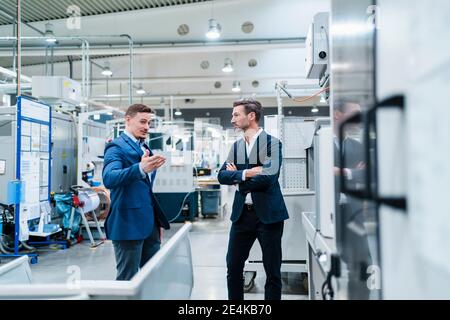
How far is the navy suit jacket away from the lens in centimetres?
209

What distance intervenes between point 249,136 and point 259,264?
140cm

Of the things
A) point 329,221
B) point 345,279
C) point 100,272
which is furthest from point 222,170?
point 100,272

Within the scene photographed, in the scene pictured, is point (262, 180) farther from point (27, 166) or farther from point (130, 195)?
point (27, 166)

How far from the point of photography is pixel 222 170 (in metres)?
2.27

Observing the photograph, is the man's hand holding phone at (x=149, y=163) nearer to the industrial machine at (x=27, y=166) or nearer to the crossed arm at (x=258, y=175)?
the crossed arm at (x=258, y=175)

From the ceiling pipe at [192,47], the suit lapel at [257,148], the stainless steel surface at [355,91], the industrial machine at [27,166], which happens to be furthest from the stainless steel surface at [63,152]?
the stainless steel surface at [355,91]

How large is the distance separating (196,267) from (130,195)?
2.13 metres

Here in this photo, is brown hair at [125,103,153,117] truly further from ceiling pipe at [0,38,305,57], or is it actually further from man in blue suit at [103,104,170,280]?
ceiling pipe at [0,38,305,57]

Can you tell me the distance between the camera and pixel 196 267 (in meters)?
3.81

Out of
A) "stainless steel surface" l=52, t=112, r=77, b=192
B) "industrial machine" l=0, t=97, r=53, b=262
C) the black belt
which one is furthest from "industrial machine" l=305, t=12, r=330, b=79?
"stainless steel surface" l=52, t=112, r=77, b=192

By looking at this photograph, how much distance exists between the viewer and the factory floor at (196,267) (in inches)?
121

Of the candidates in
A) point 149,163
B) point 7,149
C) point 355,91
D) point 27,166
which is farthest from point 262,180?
point 7,149

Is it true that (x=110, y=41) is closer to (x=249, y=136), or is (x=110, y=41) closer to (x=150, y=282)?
(x=249, y=136)

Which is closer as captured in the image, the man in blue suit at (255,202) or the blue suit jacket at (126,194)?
the blue suit jacket at (126,194)
